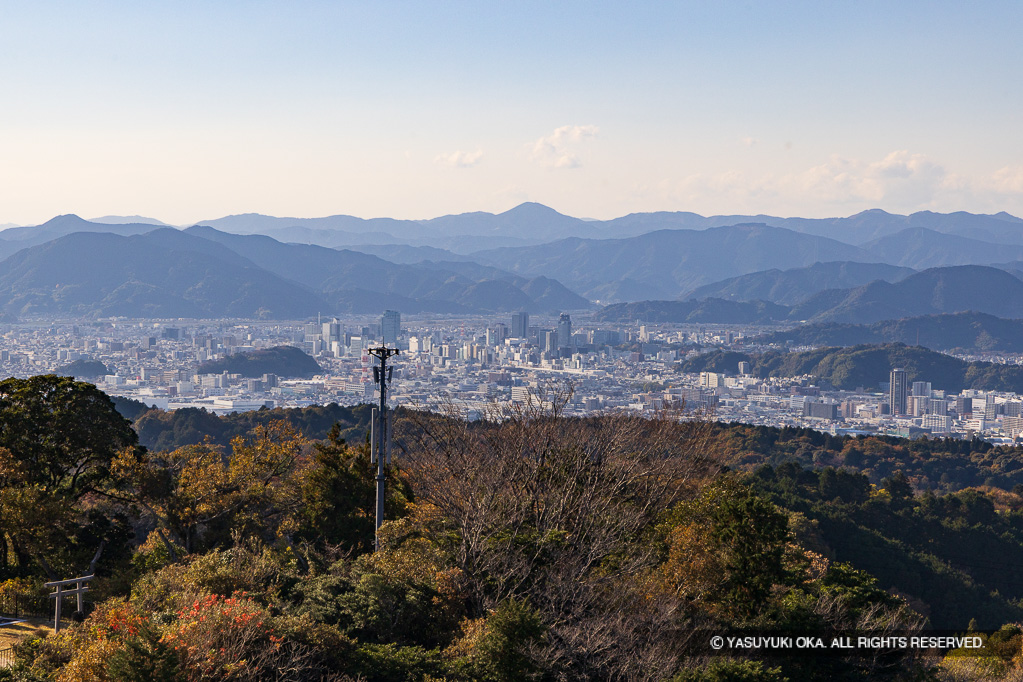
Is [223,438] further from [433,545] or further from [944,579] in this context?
[433,545]

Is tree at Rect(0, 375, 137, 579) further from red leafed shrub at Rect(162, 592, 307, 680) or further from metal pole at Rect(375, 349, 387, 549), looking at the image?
red leafed shrub at Rect(162, 592, 307, 680)

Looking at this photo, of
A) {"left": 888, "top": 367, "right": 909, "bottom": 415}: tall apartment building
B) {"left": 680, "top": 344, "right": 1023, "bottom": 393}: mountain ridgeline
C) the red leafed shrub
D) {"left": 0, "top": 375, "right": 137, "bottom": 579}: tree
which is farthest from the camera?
{"left": 680, "top": 344, "right": 1023, "bottom": 393}: mountain ridgeline

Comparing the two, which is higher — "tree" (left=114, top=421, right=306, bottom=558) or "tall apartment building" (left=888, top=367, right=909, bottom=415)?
"tree" (left=114, top=421, right=306, bottom=558)

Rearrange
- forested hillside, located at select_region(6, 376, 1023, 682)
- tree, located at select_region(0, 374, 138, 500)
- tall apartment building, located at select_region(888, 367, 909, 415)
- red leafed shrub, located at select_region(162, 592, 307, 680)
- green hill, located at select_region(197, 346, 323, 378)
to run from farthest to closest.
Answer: green hill, located at select_region(197, 346, 323, 378)
tall apartment building, located at select_region(888, 367, 909, 415)
tree, located at select_region(0, 374, 138, 500)
forested hillside, located at select_region(6, 376, 1023, 682)
red leafed shrub, located at select_region(162, 592, 307, 680)

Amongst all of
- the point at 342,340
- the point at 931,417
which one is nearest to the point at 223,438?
the point at 931,417

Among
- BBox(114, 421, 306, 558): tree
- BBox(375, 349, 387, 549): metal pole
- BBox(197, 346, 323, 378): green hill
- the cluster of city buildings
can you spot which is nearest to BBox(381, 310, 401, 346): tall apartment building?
the cluster of city buildings

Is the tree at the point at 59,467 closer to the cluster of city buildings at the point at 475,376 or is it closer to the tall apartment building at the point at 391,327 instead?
the cluster of city buildings at the point at 475,376

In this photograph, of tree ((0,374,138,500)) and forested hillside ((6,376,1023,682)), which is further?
tree ((0,374,138,500))

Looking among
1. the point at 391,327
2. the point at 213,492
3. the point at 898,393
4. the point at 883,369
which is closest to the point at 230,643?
the point at 213,492
